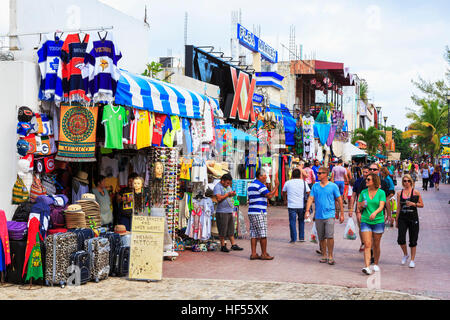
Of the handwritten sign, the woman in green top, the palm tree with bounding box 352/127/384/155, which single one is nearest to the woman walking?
the woman in green top

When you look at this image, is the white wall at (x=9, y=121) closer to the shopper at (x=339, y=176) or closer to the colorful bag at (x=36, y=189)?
the colorful bag at (x=36, y=189)

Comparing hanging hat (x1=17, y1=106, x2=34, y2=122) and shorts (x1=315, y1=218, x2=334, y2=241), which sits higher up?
hanging hat (x1=17, y1=106, x2=34, y2=122)

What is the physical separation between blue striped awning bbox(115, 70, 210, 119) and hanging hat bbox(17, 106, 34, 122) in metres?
1.58

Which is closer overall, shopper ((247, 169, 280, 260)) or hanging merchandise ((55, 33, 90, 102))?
hanging merchandise ((55, 33, 90, 102))

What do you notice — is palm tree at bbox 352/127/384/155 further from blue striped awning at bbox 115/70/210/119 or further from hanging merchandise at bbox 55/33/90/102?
hanging merchandise at bbox 55/33/90/102

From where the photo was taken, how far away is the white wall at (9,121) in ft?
29.5

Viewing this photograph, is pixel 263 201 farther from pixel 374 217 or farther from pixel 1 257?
pixel 1 257

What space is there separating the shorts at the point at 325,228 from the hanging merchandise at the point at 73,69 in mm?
5041

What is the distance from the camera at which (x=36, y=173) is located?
923 cm

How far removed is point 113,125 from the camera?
31.9 ft

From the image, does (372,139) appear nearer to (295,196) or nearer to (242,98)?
(242,98)

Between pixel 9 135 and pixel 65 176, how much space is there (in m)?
1.66

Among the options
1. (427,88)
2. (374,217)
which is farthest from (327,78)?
(374,217)

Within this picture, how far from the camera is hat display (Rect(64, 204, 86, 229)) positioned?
8805mm
